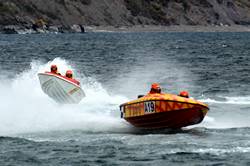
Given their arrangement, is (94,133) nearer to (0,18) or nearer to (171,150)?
(171,150)

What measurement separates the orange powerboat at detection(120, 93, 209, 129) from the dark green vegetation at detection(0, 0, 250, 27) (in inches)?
4832

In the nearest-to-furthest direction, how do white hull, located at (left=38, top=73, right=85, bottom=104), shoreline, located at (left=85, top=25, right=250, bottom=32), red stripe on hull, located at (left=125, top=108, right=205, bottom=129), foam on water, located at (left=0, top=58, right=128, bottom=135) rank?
red stripe on hull, located at (left=125, top=108, right=205, bottom=129)
foam on water, located at (left=0, top=58, right=128, bottom=135)
white hull, located at (left=38, top=73, right=85, bottom=104)
shoreline, located at (left=85, top=25, right=250, bottom=32)

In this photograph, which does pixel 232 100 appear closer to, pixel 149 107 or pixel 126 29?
pixel 149 107

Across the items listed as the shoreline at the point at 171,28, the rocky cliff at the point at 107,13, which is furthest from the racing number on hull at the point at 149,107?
the shoreline at the point at 171,28

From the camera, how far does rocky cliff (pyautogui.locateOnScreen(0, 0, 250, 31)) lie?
487ft

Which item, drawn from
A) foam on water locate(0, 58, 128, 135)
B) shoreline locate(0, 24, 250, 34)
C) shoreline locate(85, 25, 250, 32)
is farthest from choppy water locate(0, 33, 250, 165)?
shoreline locate(85, 25, 250, 32)

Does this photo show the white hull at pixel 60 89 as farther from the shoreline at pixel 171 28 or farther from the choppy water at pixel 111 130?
the shoreline at pixel 171 28

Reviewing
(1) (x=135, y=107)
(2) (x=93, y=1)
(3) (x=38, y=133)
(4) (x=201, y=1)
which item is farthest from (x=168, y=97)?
(4) (x=201, y=1)

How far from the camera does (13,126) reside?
25922 mm

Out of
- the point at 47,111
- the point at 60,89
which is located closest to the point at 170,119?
the point at 47,111

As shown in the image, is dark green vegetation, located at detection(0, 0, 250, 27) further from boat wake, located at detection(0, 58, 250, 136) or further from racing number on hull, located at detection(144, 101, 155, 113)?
racing number on hull, located at detection(144, 101, 155, 113)

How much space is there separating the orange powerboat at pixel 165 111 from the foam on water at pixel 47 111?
1.08 metres

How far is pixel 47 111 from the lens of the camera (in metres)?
28.1

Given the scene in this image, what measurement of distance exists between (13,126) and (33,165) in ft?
20.5
